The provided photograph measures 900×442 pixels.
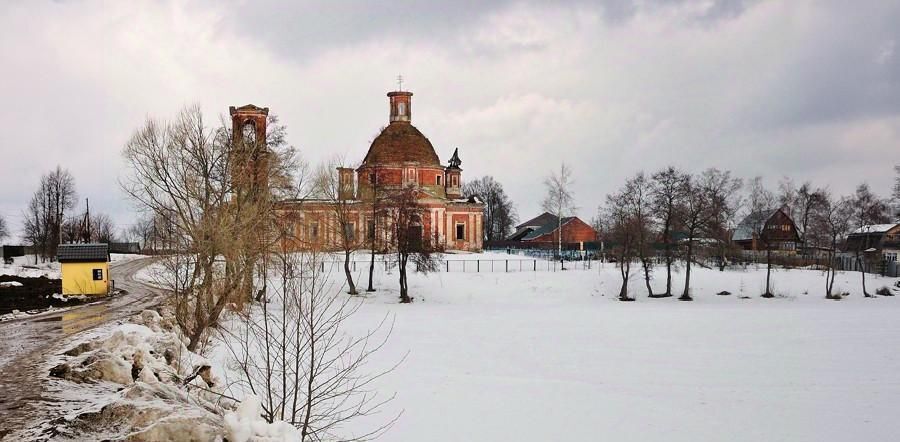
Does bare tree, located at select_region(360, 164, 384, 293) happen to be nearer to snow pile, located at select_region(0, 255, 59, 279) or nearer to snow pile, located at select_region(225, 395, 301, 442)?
snow pile, located at select_region(0, 255, 59, 279)

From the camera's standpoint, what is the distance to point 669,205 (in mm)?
35906

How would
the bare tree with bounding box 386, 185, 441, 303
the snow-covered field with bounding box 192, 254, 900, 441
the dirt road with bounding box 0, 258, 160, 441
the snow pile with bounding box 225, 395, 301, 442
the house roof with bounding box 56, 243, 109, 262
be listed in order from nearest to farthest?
the snow pile with bounding box 225, 395, 301, 442 → the dirt road with bounding box 0, 258, 160, 441 → the snow-covered field with bounding box 192, 254, 900, 441 → the house roof with bounding box 56, 243, 109, 262 → the bare tree with bounding box 386, 185, 441, 303

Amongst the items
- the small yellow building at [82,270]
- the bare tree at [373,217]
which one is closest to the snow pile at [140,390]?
the small yellow building at [82,270]

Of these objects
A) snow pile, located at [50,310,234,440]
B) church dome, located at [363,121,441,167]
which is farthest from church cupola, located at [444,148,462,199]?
snow pile, located at [50,310,234,440]

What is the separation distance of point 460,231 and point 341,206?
21.4 metres

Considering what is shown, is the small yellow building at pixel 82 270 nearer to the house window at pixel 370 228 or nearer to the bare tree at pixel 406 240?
the house window at pixel 370 228

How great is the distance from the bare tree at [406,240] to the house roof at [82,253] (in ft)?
45.3

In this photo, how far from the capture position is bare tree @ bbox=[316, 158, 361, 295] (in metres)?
32.7

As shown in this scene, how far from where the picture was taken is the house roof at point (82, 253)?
24859mm

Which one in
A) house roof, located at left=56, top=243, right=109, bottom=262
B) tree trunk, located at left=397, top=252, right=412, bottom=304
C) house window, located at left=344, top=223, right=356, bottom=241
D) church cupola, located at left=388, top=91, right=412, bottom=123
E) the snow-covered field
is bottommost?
the snow-covered field

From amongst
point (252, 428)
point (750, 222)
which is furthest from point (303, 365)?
point (750, 222)

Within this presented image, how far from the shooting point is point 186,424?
6.36 meters

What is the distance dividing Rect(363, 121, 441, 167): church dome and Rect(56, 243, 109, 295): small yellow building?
2859 cm

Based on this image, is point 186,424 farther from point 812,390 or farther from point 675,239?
point 675,239
